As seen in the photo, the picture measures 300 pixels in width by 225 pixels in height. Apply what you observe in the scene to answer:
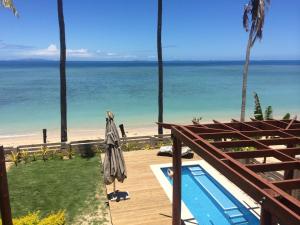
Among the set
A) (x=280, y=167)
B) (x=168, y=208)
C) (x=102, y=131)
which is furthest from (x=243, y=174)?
(x=102, y=131)

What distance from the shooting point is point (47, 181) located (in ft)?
45.9

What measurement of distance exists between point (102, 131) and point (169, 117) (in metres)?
10.7

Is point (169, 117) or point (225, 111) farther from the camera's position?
point (225, 111)

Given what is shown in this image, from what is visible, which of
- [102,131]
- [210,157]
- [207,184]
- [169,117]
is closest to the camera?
[210,157]

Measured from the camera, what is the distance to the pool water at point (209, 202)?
10938 mm

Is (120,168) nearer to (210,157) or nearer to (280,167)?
(210,157)

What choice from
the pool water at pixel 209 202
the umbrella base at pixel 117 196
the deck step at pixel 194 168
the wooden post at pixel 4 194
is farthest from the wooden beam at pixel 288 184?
the deck step at pixel 194 168

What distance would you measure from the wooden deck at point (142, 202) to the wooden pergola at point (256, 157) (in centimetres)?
174

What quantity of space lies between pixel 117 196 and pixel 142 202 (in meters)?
1.02

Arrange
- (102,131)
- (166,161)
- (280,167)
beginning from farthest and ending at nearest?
(102,131), (166,161), (280,167)

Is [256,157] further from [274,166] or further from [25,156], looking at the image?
[25,156]

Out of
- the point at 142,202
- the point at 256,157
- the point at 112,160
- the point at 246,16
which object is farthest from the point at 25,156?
the point at 246,16

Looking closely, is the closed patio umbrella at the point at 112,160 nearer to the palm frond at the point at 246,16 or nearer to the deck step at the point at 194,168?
the deck step at the point at 194,168

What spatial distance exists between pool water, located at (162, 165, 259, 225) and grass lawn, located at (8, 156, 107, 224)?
3.46 m
